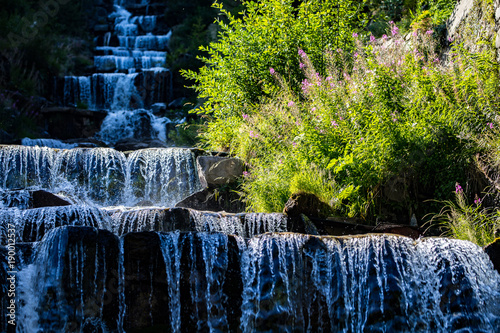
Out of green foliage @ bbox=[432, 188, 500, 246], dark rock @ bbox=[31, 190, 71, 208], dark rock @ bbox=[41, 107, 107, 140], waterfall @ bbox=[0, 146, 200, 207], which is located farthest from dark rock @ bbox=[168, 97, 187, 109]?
green foliage @ bbox=[432, 188, 500, 246]

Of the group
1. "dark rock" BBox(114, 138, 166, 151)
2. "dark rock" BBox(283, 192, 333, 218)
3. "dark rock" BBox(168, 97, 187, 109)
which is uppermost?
"dark rock" BBox(168, 97, 187, 109)

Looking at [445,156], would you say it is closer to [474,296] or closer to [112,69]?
[474,296]

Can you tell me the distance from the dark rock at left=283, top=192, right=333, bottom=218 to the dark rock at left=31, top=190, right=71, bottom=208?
284 cm

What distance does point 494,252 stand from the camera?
4402 mm

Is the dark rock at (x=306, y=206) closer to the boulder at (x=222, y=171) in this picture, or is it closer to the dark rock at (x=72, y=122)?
the boulder at (x=222, y=171)

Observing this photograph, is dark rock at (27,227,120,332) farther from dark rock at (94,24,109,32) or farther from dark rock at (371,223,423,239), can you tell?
dark rock at (94,24,109,32)

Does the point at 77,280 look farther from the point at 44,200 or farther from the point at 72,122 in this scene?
the point at 72,122

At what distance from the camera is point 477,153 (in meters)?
5.41

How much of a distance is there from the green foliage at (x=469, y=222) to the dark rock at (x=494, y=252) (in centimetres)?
42

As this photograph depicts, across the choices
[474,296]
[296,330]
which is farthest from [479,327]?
[296,330]

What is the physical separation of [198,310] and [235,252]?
0.58 meters

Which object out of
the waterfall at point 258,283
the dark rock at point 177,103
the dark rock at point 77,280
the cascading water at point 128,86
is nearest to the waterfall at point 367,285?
the waterfall at point 258,283

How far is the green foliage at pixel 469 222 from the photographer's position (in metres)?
4.91

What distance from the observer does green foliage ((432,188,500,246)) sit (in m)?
4.91
